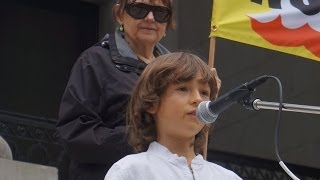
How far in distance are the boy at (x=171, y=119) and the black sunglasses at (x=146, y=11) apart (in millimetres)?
940

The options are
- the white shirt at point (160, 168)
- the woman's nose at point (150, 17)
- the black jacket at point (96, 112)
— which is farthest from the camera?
the woman's nose at point (150, 17)

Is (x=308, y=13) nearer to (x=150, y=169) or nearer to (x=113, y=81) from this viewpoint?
(x=113, y=81)

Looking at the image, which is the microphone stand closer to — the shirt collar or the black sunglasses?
the shirt collar

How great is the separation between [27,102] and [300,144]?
282 centimetres

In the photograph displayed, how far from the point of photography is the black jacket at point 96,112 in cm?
435

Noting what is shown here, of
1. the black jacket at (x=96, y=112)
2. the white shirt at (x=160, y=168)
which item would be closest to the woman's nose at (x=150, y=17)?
the black jacket at (x=96, y=112)

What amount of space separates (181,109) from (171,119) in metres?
0.06

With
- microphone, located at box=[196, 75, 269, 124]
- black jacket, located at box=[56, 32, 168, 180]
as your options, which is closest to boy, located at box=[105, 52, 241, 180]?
microphone, located at box=[196, 75, 269, 124]

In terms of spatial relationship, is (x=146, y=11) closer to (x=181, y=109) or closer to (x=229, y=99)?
(x=181, y=109)

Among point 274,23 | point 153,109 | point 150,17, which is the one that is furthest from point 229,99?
point 274,23

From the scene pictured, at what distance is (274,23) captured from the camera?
641 centimetres

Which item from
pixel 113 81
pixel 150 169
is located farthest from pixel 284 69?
pixel 150 169

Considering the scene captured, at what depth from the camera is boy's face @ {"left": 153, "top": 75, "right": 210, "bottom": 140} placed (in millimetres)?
3662

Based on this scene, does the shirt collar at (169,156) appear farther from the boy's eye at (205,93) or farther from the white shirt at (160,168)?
the boy's eye at (205,93)
